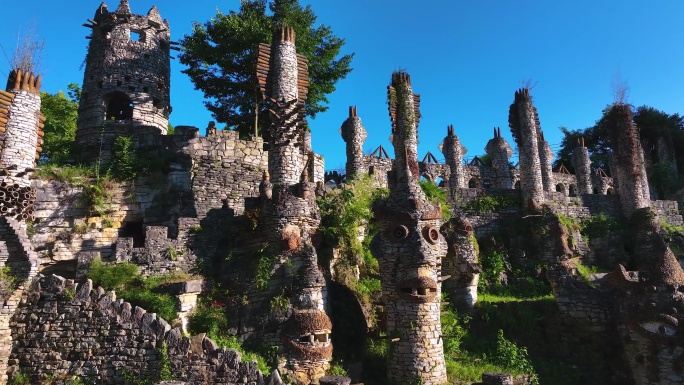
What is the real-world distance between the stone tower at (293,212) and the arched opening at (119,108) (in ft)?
28.6

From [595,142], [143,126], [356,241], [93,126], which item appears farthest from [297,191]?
[595,142]

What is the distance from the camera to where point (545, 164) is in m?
32.8

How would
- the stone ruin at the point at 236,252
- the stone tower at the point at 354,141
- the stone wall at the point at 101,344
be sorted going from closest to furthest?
the stone wall at the point at 101,344, the stone ruin at the point at 236,252, the stone tower at the point at 354,141

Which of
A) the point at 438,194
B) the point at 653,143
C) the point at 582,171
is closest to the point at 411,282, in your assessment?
the point at 438,194

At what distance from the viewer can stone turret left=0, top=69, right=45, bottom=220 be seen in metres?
13.2

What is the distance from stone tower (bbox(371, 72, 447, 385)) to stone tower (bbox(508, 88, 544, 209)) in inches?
487

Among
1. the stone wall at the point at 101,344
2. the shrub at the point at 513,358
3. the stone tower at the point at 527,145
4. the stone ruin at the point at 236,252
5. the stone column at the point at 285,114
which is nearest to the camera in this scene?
the stone wall at the point at 101,344

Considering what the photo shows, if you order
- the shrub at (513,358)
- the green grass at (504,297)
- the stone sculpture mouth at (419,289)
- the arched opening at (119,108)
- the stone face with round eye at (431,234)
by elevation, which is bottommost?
the shrub at (513,358)

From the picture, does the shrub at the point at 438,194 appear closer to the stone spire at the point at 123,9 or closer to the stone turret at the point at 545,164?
the stone turret at the point at 545,164

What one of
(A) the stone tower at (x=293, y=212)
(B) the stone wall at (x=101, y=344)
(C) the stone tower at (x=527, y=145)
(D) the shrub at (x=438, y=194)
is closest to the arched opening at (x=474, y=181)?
(C) the stone tower at (x=527, y=145)

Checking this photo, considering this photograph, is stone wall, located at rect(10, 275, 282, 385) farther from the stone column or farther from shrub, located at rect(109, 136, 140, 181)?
shrub, located at rect(109, 136, 140, 181)

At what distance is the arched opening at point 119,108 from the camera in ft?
72.6

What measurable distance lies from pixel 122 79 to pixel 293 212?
42.5 feet

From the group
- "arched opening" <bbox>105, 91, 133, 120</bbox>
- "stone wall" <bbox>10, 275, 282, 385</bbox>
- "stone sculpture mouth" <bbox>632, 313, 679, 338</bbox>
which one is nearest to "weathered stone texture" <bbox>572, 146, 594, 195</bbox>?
"stone sculpture mouth" <bbox>632, 313, 679, 338</bbox>
